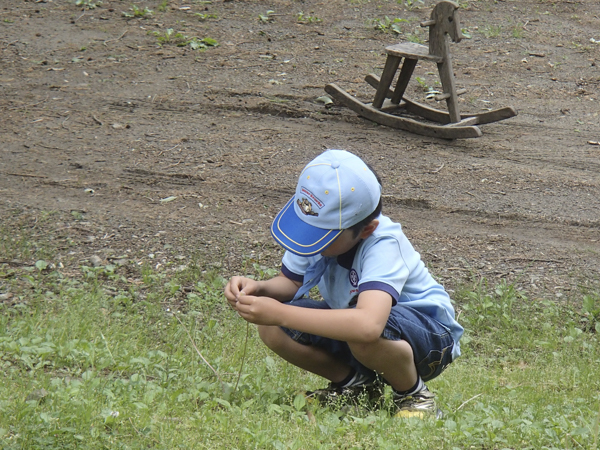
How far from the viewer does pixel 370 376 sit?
2.76 meters

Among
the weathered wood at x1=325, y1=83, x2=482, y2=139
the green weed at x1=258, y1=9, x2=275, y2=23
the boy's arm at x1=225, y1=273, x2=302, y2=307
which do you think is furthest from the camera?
the green weed at x1=258, y1=9, x2=275, y2=23

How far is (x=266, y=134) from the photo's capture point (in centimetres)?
640

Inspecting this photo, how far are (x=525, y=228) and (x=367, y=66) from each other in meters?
3.64

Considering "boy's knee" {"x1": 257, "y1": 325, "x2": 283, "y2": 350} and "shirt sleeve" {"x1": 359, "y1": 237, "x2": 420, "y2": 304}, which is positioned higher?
"shirt sleeve" {"x1": 359, "y1": 237, "x2": 420, "y2": 304}

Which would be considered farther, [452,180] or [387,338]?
[452,180]

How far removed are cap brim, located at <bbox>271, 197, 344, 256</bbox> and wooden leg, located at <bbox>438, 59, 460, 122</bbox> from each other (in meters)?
4.50

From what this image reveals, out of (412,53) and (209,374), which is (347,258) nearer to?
(209,374)

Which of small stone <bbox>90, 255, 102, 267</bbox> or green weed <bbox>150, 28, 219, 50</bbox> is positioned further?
green weed <bbox>150, 28, 219, 50</bbox>

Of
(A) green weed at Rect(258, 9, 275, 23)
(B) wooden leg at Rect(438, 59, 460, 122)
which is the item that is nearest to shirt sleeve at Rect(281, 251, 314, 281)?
(B) wooden leg at Rect(438, 59, 460, 122)

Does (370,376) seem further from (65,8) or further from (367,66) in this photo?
(65,8)

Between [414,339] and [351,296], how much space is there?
0.28 meters

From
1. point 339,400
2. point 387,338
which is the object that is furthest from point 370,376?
point 387,338

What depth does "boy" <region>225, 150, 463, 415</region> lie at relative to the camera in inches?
90.5

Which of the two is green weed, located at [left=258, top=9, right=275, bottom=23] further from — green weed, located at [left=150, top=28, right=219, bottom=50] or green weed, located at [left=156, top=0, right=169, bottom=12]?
green weed, located at [left=156, top=0, right=169, bottom=12]
